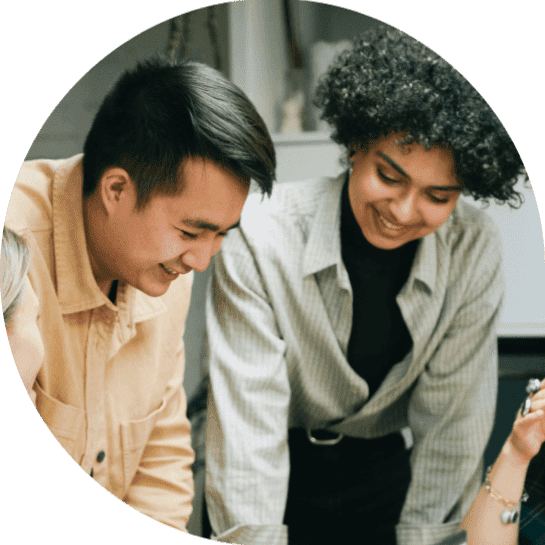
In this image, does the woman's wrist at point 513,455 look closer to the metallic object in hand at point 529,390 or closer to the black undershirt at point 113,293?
the metallic object in hand at point 529,390

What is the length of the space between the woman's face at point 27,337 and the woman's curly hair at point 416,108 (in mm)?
657

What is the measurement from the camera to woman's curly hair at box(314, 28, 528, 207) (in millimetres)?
1101

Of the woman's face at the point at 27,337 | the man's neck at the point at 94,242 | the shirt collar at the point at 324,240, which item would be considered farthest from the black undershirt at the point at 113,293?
the shirt collar at the point at 324,240

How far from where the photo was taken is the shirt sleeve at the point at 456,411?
1.19m

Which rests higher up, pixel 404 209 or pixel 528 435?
pixel 404 209

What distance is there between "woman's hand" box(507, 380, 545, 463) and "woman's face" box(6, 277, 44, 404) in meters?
0.93

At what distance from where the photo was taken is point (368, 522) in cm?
122

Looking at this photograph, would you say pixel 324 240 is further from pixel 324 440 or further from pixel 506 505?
pixel 506 505

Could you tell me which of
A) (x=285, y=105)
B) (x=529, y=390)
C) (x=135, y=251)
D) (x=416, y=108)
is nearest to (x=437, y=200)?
(x=416, y=108)

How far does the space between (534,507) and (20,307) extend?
3.54ft

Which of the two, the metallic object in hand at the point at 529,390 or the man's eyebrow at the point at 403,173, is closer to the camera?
the man's eyebrow at the point at 403,173

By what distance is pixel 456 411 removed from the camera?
122cm

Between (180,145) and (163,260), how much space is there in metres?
0.22

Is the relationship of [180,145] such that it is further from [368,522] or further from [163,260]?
[368,522]
